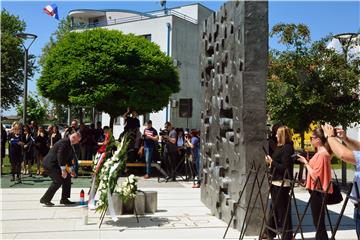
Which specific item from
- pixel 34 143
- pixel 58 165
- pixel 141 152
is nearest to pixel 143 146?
pixel 141 152

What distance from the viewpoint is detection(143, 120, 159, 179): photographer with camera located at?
52.6ft

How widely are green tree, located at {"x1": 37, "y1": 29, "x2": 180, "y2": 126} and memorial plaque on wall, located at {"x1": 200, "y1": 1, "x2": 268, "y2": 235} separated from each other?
30.3ft

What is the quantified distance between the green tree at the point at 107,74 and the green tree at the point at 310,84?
6964mm

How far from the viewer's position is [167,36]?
118 feet

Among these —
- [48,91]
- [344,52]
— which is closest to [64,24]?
[48,91]

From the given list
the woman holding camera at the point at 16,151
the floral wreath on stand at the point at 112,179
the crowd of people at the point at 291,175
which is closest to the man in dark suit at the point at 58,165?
the floral wreath on stand at the point at 112,179

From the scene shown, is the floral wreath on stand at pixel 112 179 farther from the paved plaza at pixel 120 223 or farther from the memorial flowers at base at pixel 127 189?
the paved plaza at pixel 120 223

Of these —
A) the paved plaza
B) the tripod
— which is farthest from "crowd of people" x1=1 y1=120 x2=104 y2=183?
the tripod

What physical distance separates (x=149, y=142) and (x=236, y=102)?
8.37 metres

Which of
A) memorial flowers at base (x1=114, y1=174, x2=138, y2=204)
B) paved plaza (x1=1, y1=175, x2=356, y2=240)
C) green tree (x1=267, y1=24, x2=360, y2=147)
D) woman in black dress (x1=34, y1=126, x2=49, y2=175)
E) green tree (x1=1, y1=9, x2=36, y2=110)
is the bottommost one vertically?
paved plaza (x1=1, y1=175, x2=356, y2=240)

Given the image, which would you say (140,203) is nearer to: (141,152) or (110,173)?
(110,173)

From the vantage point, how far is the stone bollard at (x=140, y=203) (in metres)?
9.59

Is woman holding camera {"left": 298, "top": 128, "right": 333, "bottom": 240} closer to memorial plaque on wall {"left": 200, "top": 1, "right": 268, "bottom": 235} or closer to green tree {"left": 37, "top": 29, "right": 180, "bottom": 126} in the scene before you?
memorial plaque on wall {"left": 200, "top": 1, "right": 268, "bottom": 235}

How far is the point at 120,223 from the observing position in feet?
28.9
